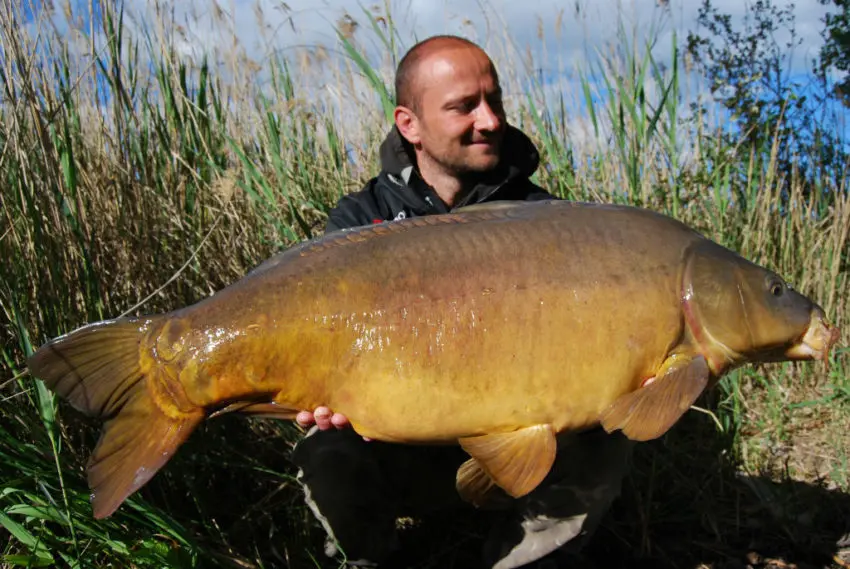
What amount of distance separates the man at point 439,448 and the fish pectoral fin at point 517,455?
0.35 metres

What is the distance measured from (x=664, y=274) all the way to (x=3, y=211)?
151 cm

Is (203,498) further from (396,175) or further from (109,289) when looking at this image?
(396,175)

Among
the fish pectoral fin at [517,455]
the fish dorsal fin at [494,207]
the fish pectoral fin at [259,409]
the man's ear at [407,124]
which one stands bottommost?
the fish pectoral fin at [517,455]

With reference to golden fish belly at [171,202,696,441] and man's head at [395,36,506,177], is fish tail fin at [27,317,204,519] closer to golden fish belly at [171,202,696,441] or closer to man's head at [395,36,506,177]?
golden fish belly at [171,202,696,441]

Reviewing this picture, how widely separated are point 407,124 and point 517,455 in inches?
47.6

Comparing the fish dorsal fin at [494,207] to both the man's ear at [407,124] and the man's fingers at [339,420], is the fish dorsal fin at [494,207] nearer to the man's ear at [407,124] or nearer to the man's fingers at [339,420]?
the man's fingers at [339,420]

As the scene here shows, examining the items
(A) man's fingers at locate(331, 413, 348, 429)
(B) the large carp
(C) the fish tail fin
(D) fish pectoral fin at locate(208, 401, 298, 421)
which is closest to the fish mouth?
(B) the large carp

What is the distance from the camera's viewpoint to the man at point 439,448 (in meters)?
1.97

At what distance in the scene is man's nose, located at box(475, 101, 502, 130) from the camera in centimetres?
219

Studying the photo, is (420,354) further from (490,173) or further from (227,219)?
(227,219)

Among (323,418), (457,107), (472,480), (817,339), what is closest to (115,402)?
(323,418)

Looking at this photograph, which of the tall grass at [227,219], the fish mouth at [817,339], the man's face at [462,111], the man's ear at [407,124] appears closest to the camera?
the fish mouth at [817,339]

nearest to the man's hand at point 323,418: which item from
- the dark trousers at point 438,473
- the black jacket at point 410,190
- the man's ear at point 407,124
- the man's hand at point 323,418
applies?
the man's hand at point 323,418

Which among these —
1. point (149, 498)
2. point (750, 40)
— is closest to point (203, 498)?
point (149, 498)
